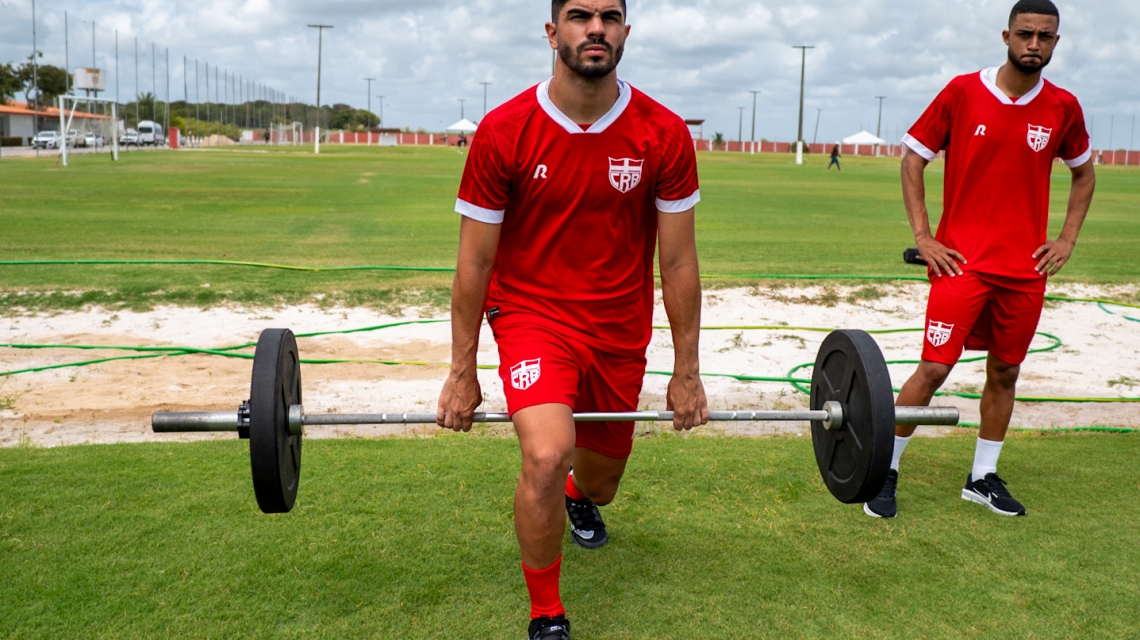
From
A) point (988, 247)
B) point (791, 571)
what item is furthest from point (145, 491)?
point (988, 247)

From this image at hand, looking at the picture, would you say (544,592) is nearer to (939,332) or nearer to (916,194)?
(939,332)

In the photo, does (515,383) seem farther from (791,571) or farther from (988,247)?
(988,247)

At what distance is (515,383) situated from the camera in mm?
3166

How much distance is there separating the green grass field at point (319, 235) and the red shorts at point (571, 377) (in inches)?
233

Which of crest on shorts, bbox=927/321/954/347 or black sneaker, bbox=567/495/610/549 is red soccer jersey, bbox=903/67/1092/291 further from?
black sneaker, bbox=567/495/610/549

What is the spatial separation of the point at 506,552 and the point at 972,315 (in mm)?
2332

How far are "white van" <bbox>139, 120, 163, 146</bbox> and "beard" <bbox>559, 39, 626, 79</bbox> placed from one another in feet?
229

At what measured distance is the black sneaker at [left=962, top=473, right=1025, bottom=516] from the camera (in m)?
4.30

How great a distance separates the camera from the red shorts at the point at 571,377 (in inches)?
124

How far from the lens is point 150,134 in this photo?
7088cm

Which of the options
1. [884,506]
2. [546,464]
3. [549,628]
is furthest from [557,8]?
[884,506]

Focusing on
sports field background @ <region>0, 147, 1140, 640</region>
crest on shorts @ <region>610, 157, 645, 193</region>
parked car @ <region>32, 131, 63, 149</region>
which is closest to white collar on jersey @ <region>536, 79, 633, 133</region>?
crest on shorts @ <region>610, 157, 645, 193</region>

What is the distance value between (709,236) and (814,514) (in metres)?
11.2

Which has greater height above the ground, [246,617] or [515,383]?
[515,383]
